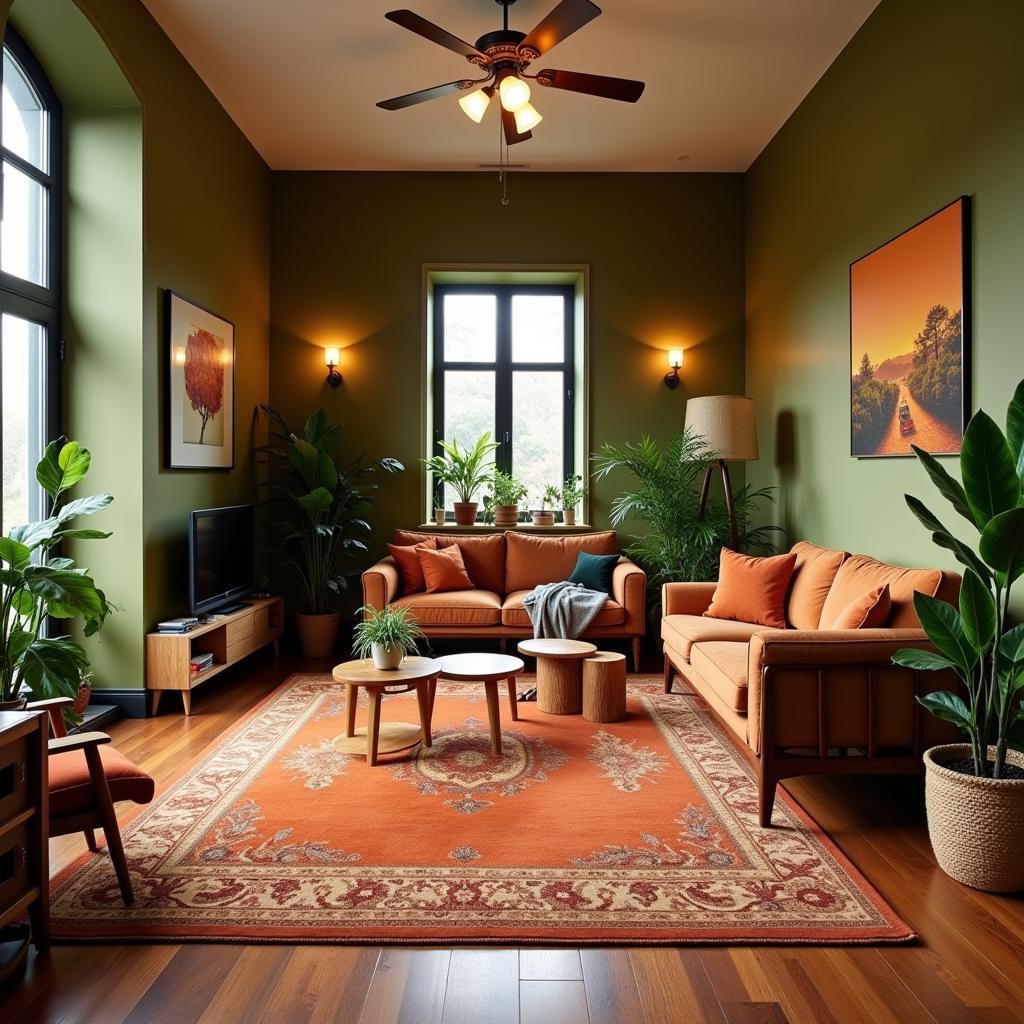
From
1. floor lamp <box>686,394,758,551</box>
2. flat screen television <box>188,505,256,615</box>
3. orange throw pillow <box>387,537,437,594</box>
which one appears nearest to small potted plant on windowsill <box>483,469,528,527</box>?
orange throw pillow <box>387,537,437,594</box>

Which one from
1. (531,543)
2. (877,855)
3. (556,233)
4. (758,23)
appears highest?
(758,23)

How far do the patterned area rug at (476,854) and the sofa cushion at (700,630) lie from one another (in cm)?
49

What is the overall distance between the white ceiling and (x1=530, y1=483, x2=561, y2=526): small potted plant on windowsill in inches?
96.1

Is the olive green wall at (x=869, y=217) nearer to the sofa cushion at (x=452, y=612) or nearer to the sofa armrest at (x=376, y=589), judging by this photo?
the sofa cushion at (x=452, y=612)

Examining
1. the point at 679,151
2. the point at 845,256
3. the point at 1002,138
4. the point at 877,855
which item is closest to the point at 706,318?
the point at 679,151

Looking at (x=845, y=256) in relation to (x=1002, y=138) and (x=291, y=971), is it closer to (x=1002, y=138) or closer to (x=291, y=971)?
(x=1002, y=138)

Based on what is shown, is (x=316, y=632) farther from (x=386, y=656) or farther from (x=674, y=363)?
(x=674, y=363)

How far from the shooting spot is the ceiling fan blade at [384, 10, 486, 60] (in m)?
3.34

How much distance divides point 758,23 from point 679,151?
1702 millimetres

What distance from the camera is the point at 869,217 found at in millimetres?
4320

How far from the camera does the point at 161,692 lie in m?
4.49

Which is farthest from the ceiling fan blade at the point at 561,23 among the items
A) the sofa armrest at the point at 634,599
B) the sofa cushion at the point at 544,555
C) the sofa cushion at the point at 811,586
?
the sofa cushion at the point at 544,555

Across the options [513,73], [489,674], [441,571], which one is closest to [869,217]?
[513,73]

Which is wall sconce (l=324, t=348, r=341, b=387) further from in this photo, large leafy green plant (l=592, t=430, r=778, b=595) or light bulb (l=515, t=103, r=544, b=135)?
light bulb (l=515, t=103, r=544, b=135)
